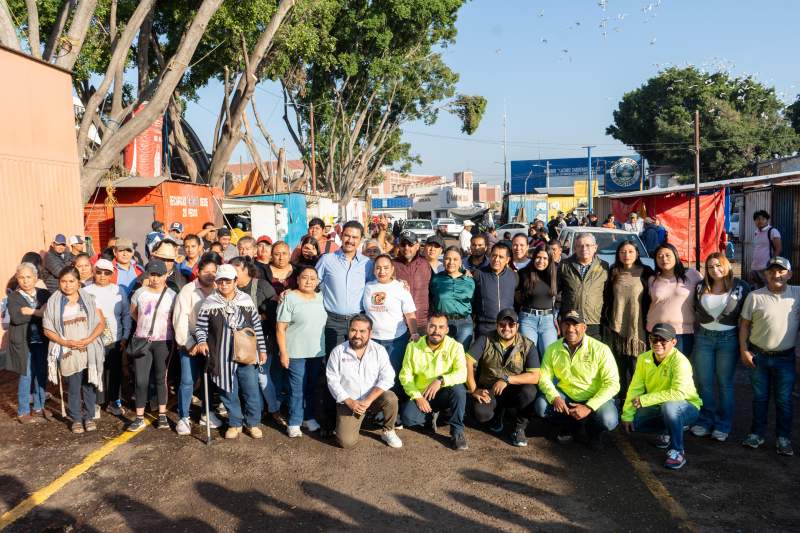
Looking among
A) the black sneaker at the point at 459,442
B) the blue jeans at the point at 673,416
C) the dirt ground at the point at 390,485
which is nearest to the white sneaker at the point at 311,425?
the dirt ground at the point at 390,485

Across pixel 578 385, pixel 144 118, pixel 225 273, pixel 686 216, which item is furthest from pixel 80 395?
pixel 686 216

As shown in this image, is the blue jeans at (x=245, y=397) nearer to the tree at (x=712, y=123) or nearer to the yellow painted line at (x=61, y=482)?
the yellow painted line at (x=61, y=482)

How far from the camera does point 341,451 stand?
19.0 feet

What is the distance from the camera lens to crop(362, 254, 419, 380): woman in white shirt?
6.36 m

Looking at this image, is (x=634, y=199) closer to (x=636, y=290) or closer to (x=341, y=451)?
(x=636, y=290)

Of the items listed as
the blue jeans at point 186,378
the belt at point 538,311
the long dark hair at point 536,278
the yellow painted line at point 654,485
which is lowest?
the yellow painted line at point 654,485

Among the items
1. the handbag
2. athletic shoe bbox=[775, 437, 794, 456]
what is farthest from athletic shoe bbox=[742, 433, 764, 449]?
the handbag

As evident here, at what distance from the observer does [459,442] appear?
580 centimetres

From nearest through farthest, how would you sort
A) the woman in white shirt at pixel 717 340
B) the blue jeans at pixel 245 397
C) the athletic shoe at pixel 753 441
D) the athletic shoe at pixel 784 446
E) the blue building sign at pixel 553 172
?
the athletic shoe at pixel 784 446, the athletic shoe at pixel 753 441, the woman in white shirt at pixel 717 340, the blue jeans at pixel 245 397, the blue building sign at pixel 553 172

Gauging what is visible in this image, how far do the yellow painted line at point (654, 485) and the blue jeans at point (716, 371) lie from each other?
77 centimetres

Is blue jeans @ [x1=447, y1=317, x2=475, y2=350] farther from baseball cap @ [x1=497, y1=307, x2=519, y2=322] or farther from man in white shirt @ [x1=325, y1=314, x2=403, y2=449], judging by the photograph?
man in white shirt @ [x1=325, y1=314, x2=403, y2=449]

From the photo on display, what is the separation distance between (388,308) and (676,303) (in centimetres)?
262

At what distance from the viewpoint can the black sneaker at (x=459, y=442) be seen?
5.78 metres

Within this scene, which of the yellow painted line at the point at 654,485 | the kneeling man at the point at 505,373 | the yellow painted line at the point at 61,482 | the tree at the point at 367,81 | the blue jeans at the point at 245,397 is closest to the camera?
the yellow painted line at the point at 654,485
